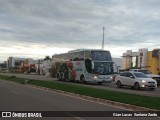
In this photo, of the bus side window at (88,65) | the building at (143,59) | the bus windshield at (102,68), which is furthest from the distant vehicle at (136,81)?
the building at (143,59)

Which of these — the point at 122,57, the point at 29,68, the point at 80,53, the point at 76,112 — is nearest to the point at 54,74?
the point at 80,53

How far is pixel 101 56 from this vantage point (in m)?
40.2

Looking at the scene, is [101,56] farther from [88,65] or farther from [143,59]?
[143,59]

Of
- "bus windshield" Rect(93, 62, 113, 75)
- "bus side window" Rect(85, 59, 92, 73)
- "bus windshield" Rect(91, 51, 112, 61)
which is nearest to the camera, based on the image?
"bus windshield" Rect(93, 62, 113, 75)

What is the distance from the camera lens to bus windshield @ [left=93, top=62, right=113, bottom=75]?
39719 mm

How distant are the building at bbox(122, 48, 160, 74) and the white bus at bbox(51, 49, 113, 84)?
43.2 m

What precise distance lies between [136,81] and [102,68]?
8.73 meters

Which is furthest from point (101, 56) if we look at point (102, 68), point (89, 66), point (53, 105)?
point (53, 105)

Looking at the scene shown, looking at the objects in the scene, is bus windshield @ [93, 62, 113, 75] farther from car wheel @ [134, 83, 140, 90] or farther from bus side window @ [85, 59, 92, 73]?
car wheel @ [134, 83, 140, 90]

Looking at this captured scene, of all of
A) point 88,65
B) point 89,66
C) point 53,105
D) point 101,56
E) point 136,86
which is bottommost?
point 53,105

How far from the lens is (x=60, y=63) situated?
162 ft

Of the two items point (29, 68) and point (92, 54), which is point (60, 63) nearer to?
point (92, 54)

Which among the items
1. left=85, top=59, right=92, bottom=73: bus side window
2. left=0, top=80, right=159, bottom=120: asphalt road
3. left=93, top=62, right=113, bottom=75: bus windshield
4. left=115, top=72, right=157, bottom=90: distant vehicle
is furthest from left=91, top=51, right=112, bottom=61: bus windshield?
left=0, top=80, right=159, bottom=120: asphalt road

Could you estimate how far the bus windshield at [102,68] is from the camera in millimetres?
39719
